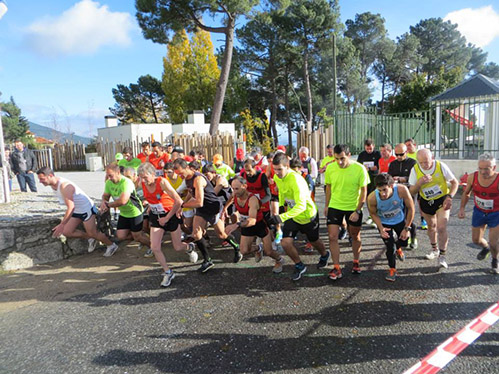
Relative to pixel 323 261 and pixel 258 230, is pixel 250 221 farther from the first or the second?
pixel 323 261

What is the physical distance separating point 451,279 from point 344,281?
1.41m

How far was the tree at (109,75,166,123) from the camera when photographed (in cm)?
4141

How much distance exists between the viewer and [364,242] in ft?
20.5

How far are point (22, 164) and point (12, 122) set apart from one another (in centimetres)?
3922

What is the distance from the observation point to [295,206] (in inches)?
177

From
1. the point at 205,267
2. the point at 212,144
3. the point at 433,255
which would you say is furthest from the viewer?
the point at 212,144

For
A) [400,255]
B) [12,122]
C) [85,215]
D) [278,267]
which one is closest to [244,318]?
[278,267]

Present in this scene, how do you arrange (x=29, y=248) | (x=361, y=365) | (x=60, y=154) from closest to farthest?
(x=361, y=365), (x=29, y=248), (x=60, y=154)

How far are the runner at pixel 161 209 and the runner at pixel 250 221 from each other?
96cm

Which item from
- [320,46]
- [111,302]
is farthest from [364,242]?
[320,46]

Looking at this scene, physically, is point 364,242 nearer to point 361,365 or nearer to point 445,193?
point 445,193

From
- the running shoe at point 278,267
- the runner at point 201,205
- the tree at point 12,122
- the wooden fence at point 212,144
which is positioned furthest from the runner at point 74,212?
the tree at point 12,122

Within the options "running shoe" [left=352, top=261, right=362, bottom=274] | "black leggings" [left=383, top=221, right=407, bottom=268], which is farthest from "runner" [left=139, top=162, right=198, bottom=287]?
"black leggings" [left=383, top=221, right=407, bottom=268]

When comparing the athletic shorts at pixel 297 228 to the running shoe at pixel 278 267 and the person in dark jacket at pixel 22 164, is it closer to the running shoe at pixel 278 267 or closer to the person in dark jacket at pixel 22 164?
the running shoe at pixel 278 267
